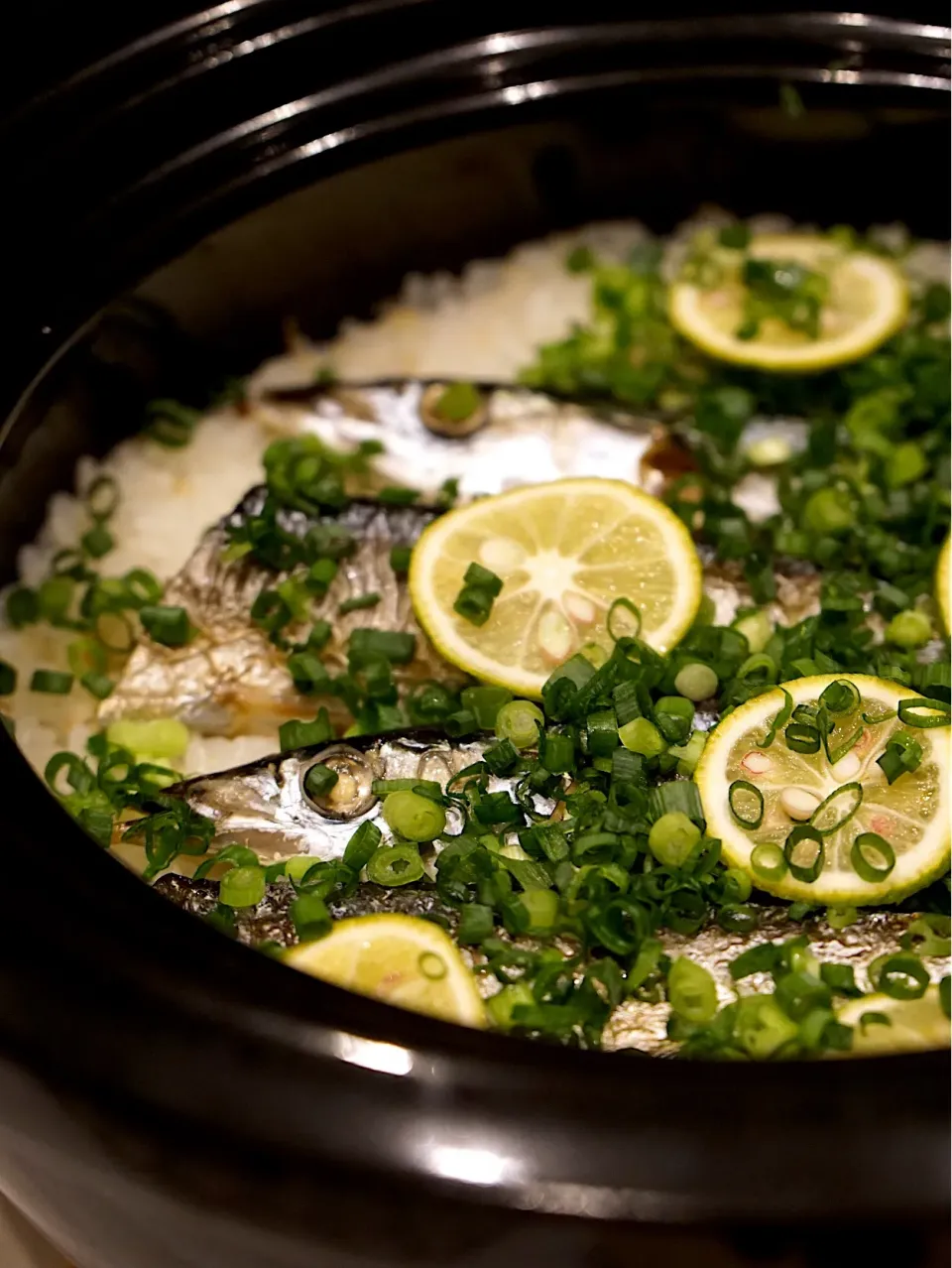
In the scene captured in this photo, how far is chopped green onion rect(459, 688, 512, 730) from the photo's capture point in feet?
5.48

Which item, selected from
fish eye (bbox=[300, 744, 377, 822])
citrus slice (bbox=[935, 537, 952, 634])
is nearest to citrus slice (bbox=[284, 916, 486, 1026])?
fish eye (bbox=[300, 744, 377, 822])

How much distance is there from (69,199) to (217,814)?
41.9 inches

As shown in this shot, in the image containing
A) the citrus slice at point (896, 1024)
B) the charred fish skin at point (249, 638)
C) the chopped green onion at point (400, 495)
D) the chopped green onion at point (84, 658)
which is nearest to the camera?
the citrus slice at point (896, 1024)

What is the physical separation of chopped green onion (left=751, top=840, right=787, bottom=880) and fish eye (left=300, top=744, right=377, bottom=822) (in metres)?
0.50

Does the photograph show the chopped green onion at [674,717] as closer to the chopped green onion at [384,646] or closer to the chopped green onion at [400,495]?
the chopped green onion at [384,646]

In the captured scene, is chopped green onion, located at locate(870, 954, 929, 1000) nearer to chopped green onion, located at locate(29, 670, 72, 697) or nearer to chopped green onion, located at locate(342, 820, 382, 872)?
chopped green onion, located at locate(342, 820, 382, 872)

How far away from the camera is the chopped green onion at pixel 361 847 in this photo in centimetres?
149

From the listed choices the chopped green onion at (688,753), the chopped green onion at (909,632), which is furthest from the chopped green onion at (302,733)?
the chopped green onion at (909,632)

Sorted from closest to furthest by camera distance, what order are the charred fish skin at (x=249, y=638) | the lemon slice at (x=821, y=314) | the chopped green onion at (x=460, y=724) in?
1. the chopped green onion at (x=460, y=724)
2. the charred fish skin at (x=249, y=638)
3. the lemon slice at (x=821, y=314)

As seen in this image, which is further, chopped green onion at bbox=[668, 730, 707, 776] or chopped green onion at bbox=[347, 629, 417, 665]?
chopped green onion at bbox=[347, 629, 417, 665]

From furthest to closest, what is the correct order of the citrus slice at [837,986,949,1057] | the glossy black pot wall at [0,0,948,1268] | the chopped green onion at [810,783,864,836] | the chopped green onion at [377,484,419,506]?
1. the chopped green onion at [377,484,419,506]
2. the chopped green onion at [810,783,864,836]
3. the citrus slice at [837,986,949,1057]
4. the glossy black pot wall at [0,0,948,1268]

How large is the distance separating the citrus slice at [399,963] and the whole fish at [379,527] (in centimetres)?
57

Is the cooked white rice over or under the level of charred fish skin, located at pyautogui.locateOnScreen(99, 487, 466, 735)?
over

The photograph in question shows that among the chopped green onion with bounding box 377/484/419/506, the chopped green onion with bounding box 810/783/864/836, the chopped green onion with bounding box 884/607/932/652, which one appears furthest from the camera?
the chopped green onion with bounding box 377/484/419/506
